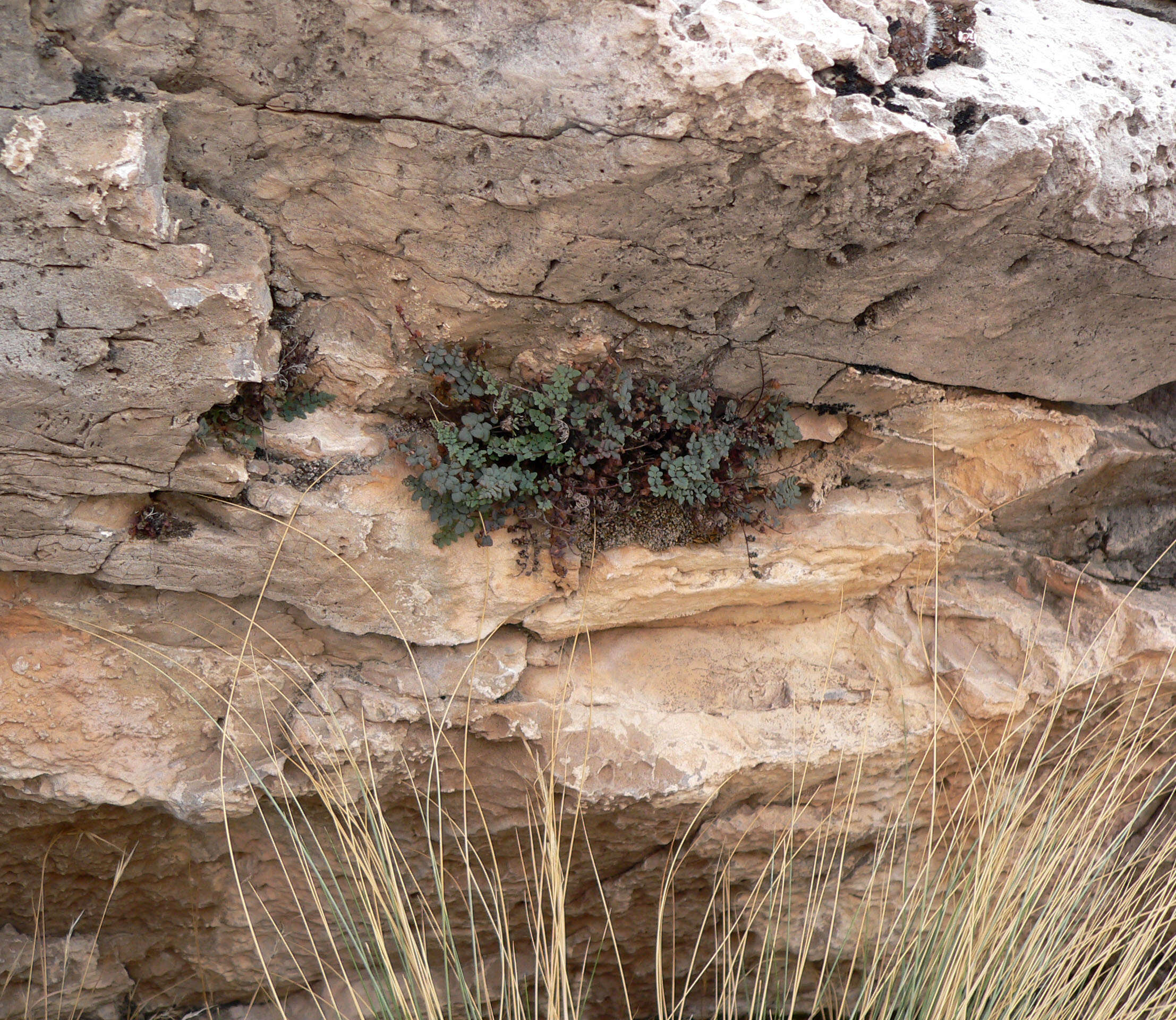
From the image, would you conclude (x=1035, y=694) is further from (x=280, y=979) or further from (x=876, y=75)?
(x=280, y=979)

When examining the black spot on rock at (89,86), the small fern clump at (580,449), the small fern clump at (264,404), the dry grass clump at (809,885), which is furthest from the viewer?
the small fern clump at (580,449)

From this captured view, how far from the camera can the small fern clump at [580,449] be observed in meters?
3.31

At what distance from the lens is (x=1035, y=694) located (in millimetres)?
3768

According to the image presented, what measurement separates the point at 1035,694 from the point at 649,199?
276 cm

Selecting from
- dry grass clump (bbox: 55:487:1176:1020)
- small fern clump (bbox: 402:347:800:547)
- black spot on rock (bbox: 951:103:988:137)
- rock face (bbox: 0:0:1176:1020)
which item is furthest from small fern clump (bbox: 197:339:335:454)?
black spot on rock (bbox: 951:103:988:137)

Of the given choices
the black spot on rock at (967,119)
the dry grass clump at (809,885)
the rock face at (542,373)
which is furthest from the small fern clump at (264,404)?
the black spot on rock at (967,119)

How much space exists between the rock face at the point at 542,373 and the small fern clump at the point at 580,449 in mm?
114

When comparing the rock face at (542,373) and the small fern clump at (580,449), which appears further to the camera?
the small fern clump at (580,449)

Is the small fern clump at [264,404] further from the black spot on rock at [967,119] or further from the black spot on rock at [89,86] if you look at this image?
the black spot on rock at [967,119]

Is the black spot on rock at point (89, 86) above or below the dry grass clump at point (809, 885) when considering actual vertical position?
above

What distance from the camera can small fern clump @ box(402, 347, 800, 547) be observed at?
10.9 ft

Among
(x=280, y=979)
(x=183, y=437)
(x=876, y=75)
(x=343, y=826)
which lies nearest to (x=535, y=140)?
(x=876, y=75)

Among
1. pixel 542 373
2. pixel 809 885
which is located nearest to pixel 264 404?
pixel 542 373

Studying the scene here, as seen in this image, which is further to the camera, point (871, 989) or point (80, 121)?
point (871, 989)
